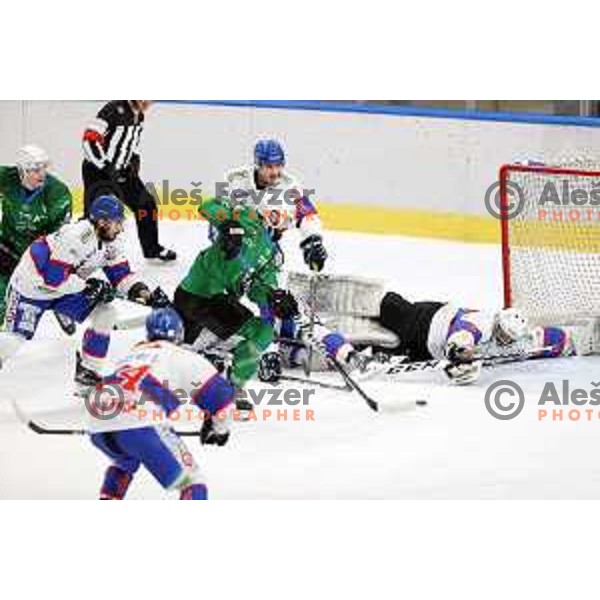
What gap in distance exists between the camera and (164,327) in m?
5.61

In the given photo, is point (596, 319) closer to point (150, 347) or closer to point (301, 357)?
point (301, 357)

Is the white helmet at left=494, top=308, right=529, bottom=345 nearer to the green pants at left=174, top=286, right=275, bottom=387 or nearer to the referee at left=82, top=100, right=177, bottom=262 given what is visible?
the green pants at left=174, top=286, right=275, bottom=387

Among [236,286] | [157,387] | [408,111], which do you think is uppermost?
[408,111]

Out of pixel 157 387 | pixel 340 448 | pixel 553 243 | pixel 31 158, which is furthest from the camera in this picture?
pixel 553 243

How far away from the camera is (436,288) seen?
6074mm

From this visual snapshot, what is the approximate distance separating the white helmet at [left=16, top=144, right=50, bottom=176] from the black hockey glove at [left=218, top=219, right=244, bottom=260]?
49 centimetres

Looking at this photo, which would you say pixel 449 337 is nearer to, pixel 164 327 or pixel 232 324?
pixel 232 324

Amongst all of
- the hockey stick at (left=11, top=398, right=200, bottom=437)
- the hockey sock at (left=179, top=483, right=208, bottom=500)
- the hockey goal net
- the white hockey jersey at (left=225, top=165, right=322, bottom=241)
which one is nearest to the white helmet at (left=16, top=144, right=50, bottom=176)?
the white hockey jersey at (left=225, top=165, right=322, bottom=241)

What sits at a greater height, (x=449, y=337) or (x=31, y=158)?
(x=31, y=158)

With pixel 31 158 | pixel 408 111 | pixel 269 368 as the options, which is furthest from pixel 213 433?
pixel 408 111

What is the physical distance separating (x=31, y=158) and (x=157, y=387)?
28.7 inches

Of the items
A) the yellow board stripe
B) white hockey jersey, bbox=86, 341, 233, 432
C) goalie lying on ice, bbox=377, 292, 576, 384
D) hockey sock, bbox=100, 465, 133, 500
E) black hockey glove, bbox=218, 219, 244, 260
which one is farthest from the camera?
goalie lying on ice, bbox=377, 292, 576, 384

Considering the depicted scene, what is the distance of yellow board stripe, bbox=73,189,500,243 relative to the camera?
19.3ft

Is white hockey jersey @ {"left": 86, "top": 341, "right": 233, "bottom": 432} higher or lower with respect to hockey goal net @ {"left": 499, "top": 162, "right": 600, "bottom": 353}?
lower
